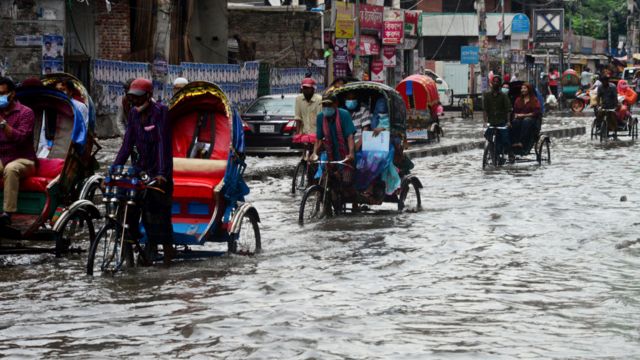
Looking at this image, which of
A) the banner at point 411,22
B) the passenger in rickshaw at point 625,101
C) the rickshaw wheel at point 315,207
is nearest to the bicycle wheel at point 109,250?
the rickshaw wheel at point 315,207

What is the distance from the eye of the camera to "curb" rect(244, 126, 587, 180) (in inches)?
941

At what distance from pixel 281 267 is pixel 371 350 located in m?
4.05

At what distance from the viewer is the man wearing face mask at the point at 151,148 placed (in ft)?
37.6

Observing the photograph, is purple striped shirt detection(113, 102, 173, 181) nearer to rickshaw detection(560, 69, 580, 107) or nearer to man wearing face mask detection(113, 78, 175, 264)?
man wearing face mask detection(113, 78, 175, 264)

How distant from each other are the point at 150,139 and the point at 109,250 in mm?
1085

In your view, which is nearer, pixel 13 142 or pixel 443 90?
pixel 13 142

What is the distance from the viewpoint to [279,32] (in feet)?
154

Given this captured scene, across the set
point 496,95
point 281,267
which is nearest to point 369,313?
point 281,267

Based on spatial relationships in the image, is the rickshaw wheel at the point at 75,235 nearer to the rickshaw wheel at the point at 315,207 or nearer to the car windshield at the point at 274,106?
the rickshaw wheel at the point at 315,207

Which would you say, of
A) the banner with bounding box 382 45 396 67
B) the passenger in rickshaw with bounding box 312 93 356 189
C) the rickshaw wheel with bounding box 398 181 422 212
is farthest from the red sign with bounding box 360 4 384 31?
the passenger in rickshaw with bounding box 312 93 356 189

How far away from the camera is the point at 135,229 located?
38.0 ft

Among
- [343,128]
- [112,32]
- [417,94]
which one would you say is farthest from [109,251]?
[417,94]

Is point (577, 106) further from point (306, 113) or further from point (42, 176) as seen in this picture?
point (42, 176)

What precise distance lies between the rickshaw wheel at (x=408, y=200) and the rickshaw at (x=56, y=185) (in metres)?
4.44
